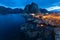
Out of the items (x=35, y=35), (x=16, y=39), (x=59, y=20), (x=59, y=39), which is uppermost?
(x=59, y=20)

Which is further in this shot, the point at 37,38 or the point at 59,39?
the point at 37,38

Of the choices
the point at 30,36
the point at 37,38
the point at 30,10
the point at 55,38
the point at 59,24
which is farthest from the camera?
the point at 30,10

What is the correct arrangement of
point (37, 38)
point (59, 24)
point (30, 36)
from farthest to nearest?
point (30, 36) < point (37, 38) < point (59, 24)

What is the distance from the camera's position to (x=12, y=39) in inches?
292

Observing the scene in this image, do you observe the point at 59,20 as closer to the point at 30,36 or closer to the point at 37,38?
the point at 37,38

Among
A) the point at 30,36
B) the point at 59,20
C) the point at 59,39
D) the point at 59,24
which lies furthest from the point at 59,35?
the point at 30,36

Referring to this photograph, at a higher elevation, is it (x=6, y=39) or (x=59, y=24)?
(x=59, y=24)

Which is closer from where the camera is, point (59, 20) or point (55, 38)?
point (55, 38)

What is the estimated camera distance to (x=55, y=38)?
3400mm

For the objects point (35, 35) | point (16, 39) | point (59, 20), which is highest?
point (59, 20)

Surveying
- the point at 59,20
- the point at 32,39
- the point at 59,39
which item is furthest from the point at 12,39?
the point at 59,39

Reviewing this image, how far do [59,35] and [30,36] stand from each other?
2.81 meters

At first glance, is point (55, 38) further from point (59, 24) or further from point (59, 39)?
point (59, 24)

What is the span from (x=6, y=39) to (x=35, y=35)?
2394 millimetres
